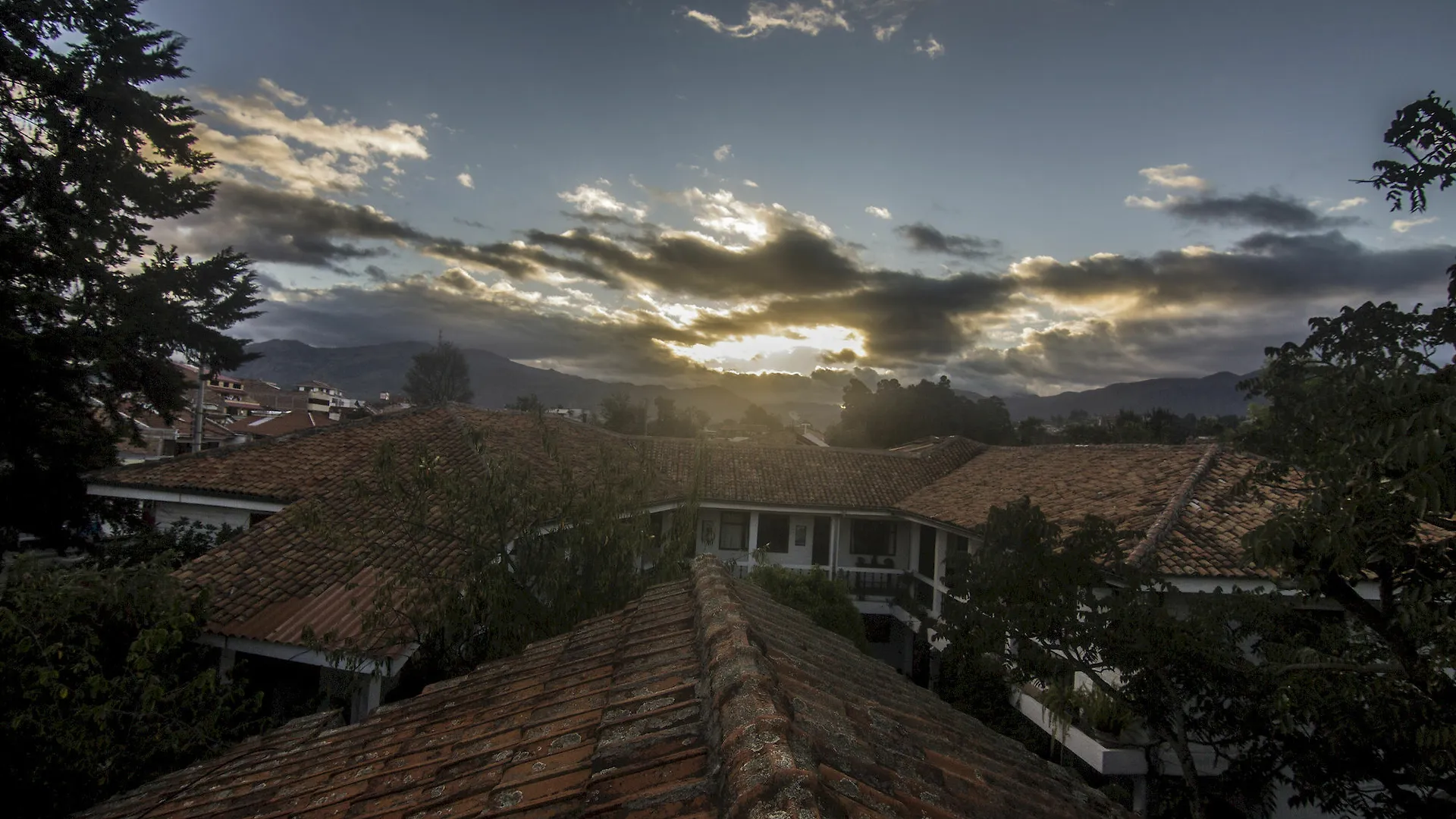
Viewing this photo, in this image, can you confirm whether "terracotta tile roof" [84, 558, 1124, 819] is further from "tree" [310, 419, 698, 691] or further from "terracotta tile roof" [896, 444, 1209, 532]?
"terracotta tile roof" [896, 444, 1209, 532]

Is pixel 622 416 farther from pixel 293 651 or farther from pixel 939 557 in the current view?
pixel 293 651

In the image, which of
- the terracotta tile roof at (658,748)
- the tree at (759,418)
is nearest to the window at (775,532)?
the terracotta tile roof at (658,748)

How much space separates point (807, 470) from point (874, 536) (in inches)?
122

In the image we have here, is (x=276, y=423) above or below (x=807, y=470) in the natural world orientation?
below

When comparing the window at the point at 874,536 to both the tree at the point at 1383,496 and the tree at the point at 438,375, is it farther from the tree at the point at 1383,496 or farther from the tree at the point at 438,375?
the tree at the point at 438,375

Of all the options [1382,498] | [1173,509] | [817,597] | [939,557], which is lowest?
[817,597]

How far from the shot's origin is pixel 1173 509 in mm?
12008

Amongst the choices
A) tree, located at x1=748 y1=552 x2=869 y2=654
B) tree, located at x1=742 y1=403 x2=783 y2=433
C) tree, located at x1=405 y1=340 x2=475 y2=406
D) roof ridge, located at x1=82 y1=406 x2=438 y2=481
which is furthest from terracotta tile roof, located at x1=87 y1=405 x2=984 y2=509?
tree, located at x1=405 y1=340 x2=475 y2=406

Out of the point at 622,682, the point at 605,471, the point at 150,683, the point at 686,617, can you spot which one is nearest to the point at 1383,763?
the point at 686,617

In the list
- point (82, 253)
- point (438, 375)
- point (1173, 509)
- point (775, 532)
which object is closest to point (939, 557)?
point (775, 532)

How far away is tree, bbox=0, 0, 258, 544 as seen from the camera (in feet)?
45.5

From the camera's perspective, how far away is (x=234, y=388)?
7250 cm

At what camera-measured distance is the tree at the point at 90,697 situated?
6855 millimetres

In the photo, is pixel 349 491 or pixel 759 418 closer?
pixel 349 491
